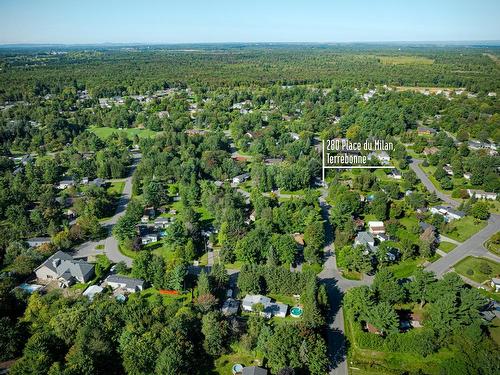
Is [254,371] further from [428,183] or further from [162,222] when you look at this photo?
[428,183]

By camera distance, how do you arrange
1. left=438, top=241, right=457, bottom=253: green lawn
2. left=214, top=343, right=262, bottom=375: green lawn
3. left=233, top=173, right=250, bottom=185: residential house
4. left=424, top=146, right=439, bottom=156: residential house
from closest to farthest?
left=214, top=343, right=262, bottom=375: green lawn, left=438, top=241, right=457, bottom=253: green lawn, left=233, top=173, right=250, bottom=185: residential house, left=424, top=146, right=439, bottom=156: residential house

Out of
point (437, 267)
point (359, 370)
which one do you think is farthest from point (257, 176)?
point (359, 370)

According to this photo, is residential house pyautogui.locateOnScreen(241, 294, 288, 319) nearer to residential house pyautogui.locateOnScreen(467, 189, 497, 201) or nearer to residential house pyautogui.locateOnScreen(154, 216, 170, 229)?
residential house pyautogui.locateOnScreen(154, 216, 170, 229)

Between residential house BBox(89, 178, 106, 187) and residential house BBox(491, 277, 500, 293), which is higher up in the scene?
residential house BBox(89, 178, 106, 187)

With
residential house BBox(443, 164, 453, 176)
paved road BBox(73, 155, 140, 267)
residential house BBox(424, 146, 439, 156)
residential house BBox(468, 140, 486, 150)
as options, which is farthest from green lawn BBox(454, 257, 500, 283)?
residential house BBox(468, 140, 486, 150)

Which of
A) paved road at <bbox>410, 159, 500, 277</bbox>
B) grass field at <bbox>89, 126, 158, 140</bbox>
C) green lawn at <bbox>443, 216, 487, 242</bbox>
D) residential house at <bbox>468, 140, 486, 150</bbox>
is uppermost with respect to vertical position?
grass field at <bbox>89, 126, 158, 140</bbox>

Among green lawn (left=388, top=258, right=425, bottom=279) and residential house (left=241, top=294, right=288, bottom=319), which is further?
green lawn (left=388, top=258, right=425, bottom=279)

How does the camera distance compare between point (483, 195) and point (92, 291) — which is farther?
point (483, 195)

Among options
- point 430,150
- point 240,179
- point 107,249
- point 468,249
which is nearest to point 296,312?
point 107,249
